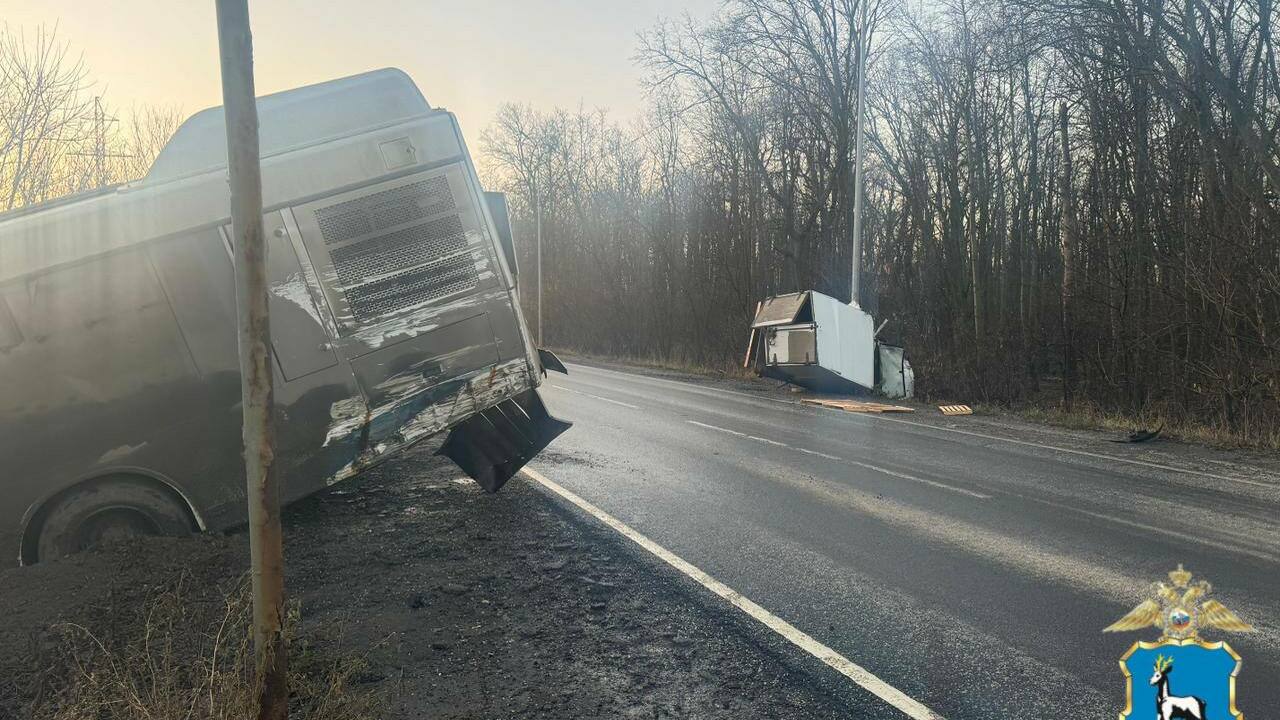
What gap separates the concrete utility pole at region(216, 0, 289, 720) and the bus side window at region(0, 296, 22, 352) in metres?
3.33

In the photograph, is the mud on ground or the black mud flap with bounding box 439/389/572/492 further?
the black mud flap with bounding box 439/389/572/492

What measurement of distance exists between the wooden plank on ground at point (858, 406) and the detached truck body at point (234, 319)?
1059 cm

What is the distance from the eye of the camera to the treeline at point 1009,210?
42.9 ft

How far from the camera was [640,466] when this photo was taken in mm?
9109

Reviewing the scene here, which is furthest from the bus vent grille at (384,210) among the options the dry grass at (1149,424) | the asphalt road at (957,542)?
the dry grass at (1149,424)

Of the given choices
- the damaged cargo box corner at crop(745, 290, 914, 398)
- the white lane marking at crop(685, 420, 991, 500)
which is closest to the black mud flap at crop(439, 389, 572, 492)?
the white lane marking at crop(685, 420, 991, 500)

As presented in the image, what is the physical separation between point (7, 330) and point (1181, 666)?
6287 millimetres

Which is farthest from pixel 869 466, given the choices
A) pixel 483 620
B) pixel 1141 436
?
pixel 483 620

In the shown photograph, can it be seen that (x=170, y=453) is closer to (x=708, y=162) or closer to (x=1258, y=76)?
(x=1258, y=76)

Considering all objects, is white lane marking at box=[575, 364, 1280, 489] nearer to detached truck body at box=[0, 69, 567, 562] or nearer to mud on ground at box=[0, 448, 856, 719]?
mud on ground at box=[0, 448, 856, 719]

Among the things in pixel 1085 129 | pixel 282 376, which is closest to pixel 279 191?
pixel 282 376

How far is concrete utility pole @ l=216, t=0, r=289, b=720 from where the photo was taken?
2.79 m

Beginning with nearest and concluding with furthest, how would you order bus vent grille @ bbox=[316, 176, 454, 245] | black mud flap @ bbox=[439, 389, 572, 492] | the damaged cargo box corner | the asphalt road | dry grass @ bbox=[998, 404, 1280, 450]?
1. the asphalt road
2. bus vent grille @ bbox=[316, 176, 454, 245]
3. black mud flap @ bbox=[439, 389, 572, 492]
4. dry grass @ bbox=[998, 404, 1280, 450]
5. the damaged cargo box corner

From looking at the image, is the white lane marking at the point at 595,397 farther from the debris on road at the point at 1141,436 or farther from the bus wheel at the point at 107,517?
the bus wheel at the point at 107,517
